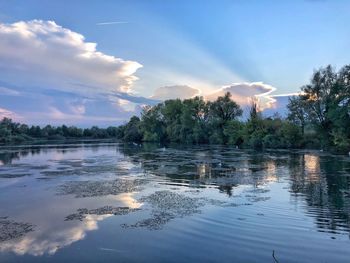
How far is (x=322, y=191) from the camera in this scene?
19.0 meters

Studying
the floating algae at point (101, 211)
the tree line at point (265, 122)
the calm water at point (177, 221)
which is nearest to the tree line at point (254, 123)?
the tree line at point (265, 122)

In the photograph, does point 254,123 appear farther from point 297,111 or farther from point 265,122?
point 297,111

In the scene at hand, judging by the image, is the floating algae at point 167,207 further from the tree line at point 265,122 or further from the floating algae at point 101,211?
the tree line at point 265,122

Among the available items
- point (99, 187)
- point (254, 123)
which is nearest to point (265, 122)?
point (254, 123)

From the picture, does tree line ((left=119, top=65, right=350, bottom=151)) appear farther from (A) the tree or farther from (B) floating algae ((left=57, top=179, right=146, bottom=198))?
(B) floating algae ((left=57, top=179, right=146, bottom=198))

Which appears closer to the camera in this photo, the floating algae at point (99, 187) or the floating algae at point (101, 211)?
the floating algae at point (101, 211)

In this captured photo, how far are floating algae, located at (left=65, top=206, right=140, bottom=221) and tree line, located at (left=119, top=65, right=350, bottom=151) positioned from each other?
4232 centimetres

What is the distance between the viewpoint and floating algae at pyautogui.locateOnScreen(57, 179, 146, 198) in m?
19.7

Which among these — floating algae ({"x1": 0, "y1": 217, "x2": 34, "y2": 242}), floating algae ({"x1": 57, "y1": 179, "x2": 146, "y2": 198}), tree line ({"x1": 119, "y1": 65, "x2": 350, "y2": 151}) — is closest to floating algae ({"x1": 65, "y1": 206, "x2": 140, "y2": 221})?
floating algae ({"x1": 0, "y1": 217, "x2": 34, "y2": 242})

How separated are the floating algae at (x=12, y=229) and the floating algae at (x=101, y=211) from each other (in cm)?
160

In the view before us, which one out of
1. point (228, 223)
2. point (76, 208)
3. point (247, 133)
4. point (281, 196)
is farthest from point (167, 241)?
point (247, 133)

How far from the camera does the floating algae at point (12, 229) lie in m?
11.7

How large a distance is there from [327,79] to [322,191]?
46866 millimetres

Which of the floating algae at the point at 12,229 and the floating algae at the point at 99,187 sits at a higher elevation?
the floating algae at the point at 99,187
